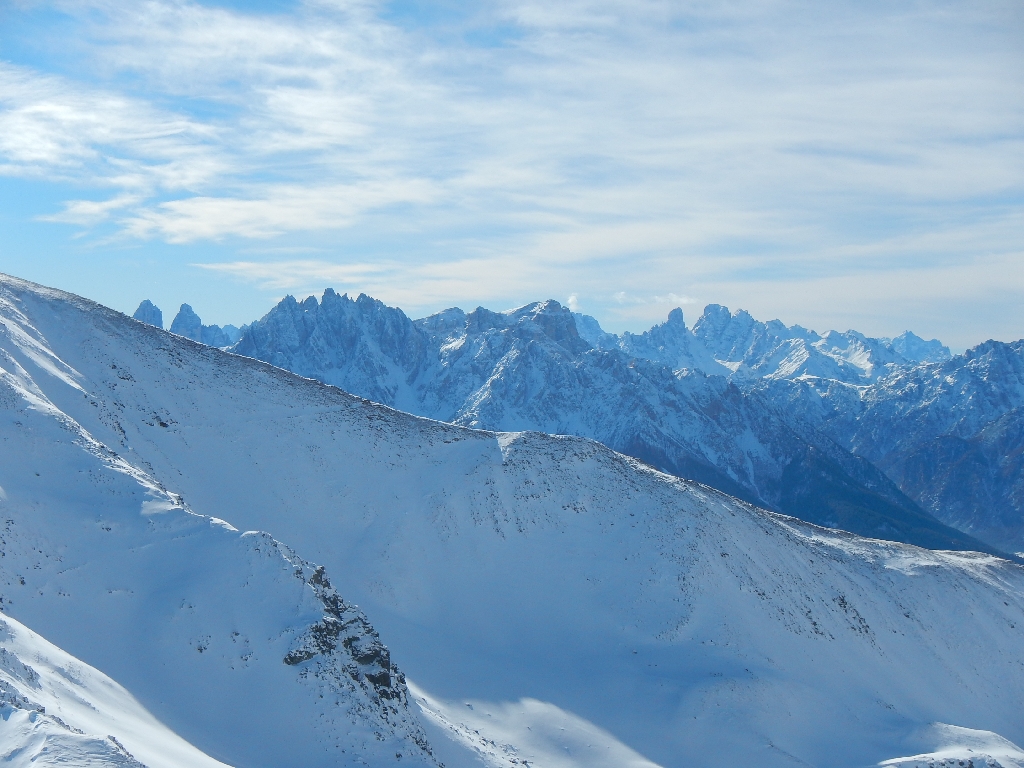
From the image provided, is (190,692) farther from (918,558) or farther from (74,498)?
(918,558)

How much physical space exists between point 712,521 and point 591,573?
530 inches

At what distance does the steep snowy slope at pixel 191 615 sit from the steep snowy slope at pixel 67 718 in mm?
1466

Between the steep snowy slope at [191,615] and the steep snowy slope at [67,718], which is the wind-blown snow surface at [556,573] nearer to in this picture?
the steep snowy slope at [191,615]

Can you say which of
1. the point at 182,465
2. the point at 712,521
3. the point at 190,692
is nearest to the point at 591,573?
the point at 712,521

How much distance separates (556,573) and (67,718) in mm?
46105

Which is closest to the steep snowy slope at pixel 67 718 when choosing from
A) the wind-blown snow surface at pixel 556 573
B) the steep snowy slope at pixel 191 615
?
the steep snowy slope at pixel 191 615

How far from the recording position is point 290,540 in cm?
6581

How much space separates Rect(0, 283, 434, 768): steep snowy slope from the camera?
38781mm

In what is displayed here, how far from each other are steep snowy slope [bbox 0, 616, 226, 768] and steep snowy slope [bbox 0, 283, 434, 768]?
4.81 feet

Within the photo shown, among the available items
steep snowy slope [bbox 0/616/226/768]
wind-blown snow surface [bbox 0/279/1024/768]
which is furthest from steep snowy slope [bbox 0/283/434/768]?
steep snowy slope [bbox 0/616/226/768]

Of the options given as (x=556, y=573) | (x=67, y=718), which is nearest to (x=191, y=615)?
(x=67, y=718)

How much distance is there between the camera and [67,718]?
93.7 feet

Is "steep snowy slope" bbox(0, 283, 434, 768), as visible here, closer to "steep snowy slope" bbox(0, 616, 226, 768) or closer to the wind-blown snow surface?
the wind-blown snow surface

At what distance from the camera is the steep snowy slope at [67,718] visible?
25328mm
